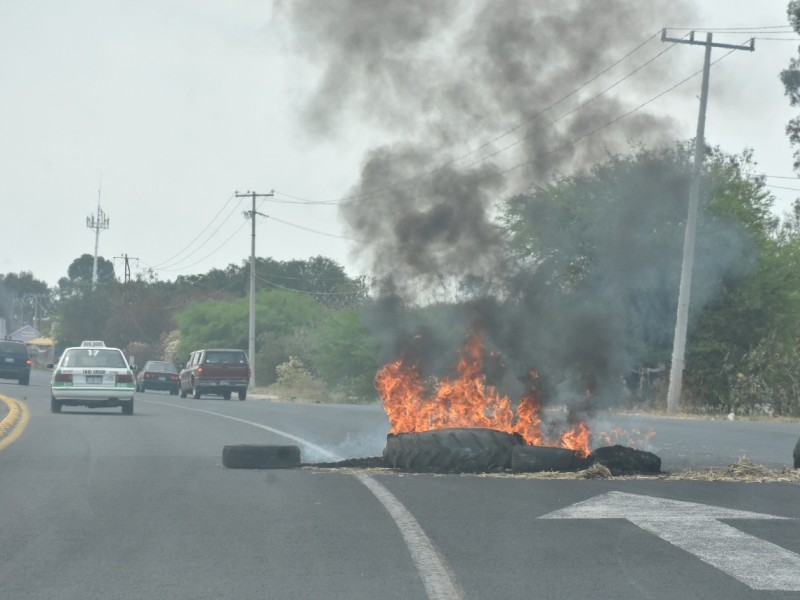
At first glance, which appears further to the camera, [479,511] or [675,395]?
[675,395]

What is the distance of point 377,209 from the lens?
19031 millimetres

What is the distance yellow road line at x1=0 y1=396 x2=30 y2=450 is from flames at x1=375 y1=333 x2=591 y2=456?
576 cm

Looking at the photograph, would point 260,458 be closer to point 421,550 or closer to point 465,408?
point 465,408

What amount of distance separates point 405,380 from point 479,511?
6.14 m

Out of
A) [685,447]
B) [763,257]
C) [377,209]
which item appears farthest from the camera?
[763,257]

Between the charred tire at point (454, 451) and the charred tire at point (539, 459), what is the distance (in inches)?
13.3

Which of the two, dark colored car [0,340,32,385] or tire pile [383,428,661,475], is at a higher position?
tire pile [383,428,661,475]

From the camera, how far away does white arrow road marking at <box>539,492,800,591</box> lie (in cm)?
777

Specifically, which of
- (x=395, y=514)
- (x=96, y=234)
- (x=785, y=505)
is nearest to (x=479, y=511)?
(x=395, y=514)

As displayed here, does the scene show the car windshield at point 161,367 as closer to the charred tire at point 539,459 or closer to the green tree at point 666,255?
the green tree at point 666,255

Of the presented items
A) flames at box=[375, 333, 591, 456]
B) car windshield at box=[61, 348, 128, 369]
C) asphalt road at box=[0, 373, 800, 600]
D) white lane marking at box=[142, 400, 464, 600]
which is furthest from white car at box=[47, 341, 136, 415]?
white lane marking at box=[142, 400, 464, 600]

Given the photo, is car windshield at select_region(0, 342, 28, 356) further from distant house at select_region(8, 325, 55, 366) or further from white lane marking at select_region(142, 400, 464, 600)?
distant house at select_region(8, 325, 55, 366)

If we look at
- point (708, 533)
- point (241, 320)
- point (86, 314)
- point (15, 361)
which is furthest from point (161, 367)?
point (86, 314)

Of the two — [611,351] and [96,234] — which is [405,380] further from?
[96,234]
